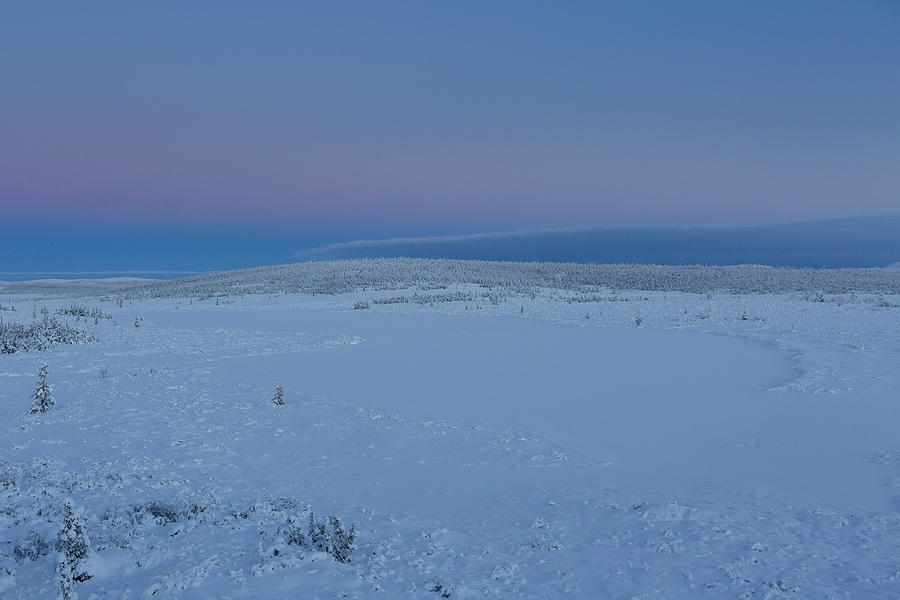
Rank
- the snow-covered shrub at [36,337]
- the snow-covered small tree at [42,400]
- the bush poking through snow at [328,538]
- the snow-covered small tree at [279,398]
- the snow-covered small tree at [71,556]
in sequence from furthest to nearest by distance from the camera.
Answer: the snow-covered shrub at [36,337] → the snow-covered small tree at [279,398] → the snow-covered small tree at [42,400] → the bush poking through snow at [328,538] → the snow-covered small tree at [71,556]

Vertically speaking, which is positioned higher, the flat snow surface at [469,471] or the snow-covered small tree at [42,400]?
the snow-covered small tree at [42,400]

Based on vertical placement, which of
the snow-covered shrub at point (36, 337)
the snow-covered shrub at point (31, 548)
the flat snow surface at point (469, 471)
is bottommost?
the flat snow surface at point (469, 471)

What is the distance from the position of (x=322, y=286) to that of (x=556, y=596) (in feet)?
141

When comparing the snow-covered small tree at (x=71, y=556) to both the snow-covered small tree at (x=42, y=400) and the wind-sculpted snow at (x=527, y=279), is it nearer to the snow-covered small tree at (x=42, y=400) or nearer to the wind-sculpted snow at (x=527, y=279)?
the snow-covered small tree at (x=42, y=400)

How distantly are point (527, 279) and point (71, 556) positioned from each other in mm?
50968

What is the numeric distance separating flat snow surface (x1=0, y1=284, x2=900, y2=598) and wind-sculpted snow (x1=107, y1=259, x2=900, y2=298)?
2845 cm

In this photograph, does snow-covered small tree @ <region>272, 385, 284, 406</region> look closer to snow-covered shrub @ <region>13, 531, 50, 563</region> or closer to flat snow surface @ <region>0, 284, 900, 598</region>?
flat snow surface @ <region>0, 284, 900, 598</region>

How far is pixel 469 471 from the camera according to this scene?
745cm

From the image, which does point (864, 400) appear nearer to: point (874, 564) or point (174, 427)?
point (874, 564)

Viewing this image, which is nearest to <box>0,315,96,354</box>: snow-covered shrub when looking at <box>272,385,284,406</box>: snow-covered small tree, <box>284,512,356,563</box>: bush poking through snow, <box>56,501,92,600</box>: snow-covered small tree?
<box>272,385,284,406</box>: snow-covered small tree

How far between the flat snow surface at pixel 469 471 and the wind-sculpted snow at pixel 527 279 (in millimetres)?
28448

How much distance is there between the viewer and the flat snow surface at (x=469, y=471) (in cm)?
488

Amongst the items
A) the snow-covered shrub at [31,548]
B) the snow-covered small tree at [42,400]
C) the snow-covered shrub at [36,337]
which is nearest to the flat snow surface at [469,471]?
the snow-covered shrub at [31,548]

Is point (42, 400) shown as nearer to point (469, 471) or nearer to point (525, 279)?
point (469, 471)
